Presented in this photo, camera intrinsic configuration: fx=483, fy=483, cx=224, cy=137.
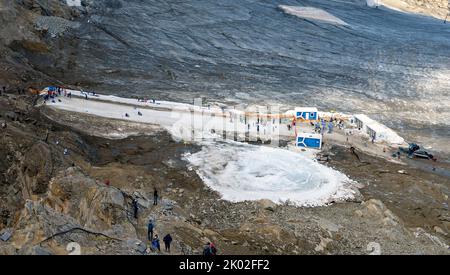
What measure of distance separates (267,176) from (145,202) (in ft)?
26.0

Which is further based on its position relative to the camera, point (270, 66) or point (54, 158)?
point (270, 66)

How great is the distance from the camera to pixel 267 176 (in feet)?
87.9

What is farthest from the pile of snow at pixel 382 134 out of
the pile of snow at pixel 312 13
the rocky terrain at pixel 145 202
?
the pile of snow at pixel 312 13

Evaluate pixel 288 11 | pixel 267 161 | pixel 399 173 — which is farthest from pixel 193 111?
pixel 288 11

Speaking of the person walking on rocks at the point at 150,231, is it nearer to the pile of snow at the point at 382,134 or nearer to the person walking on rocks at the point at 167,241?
the person walking on rocks at the point at 167,241

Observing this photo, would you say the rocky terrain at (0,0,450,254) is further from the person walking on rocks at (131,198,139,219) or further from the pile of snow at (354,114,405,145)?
the pile of snow at (354,114,405,145)

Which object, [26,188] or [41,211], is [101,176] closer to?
[26,188]

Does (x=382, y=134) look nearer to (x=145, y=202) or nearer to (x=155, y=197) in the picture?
(x=155, y=197)

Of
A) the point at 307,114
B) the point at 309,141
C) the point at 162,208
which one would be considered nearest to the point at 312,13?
the point at 307,114

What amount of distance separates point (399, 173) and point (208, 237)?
15920 millimetres

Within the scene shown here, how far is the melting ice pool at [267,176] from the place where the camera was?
24922 mm

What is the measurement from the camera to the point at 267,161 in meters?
28.6

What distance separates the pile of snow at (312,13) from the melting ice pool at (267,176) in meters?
45.2

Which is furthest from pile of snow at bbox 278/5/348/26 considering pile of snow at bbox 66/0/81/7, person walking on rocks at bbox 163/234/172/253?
person walking on rocks at bbox 163/234/172/253
